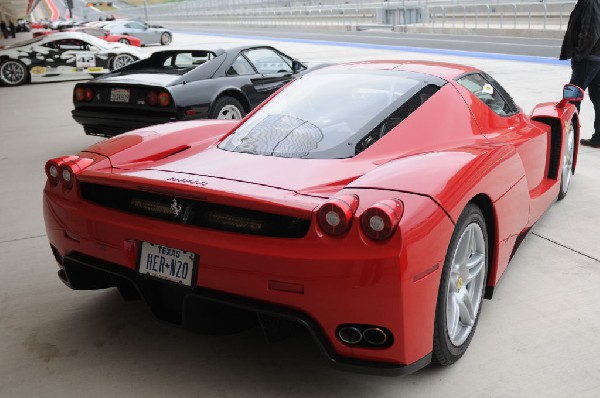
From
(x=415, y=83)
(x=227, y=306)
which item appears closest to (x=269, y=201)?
(x=227, y=306)

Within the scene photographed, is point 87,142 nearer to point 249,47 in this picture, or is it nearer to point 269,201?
point 249,47

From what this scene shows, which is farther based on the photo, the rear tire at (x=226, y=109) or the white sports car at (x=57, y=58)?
the white sports car at (x=57, y=58)

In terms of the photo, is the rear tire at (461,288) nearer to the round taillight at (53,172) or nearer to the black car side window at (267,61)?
the round taillight at (53,172)

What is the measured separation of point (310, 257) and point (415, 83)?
143 cm

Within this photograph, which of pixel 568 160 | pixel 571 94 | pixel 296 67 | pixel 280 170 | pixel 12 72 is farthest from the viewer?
pixel 12 72

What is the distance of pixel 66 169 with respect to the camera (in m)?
3.00

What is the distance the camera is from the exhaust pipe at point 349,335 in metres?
2.34

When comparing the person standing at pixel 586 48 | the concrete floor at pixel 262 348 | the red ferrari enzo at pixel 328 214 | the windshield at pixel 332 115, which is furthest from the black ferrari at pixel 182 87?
the windshield at pixel 332 115

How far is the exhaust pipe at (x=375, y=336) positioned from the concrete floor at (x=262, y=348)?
1.24 feet

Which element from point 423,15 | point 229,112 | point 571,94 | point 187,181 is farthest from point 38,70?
point 423,15

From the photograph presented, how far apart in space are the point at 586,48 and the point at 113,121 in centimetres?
Result: 499

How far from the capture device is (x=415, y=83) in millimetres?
3342

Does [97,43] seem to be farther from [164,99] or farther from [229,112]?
[164,99]

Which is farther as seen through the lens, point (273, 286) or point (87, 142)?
point (87, 142)
